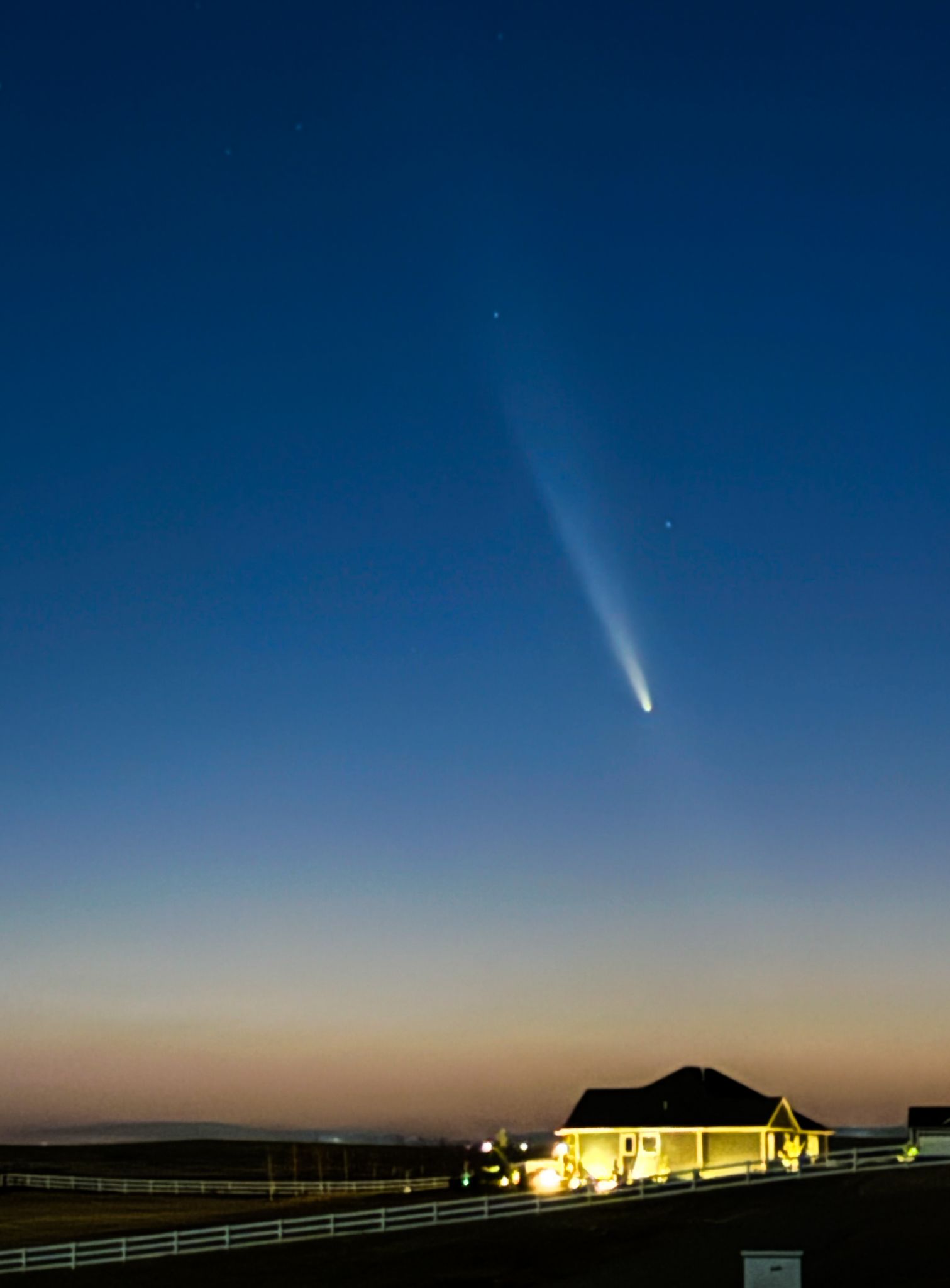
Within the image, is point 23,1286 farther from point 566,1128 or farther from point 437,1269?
point 566,1128

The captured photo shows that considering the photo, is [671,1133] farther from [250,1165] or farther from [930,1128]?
[250,1165]

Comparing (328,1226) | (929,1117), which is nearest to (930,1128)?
(929,1117)

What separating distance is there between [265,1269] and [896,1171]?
23.1 metres

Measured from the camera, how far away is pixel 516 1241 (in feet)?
140

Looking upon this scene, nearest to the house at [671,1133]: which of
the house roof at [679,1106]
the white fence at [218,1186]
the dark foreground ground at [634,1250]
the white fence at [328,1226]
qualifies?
the house roof at [679,1106]

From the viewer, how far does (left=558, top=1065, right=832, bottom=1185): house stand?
62031mm

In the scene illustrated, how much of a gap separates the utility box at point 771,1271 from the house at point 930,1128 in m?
50.2

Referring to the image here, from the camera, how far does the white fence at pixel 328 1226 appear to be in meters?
44.4

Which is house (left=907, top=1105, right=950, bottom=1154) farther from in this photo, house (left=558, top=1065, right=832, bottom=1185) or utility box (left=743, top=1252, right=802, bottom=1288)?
utility box (left=743, top=1252, right=802, bottom=1288)

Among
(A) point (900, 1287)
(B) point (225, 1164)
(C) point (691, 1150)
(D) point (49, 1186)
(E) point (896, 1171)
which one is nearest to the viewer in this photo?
(A) point (900, 1287)

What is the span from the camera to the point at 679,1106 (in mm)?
63188

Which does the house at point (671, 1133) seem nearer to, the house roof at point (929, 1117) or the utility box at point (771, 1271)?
the house roof at point (929, 1117)

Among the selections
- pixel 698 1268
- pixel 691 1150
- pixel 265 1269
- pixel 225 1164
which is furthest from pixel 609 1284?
pixel 225 1164

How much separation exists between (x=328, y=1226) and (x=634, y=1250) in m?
11.6
